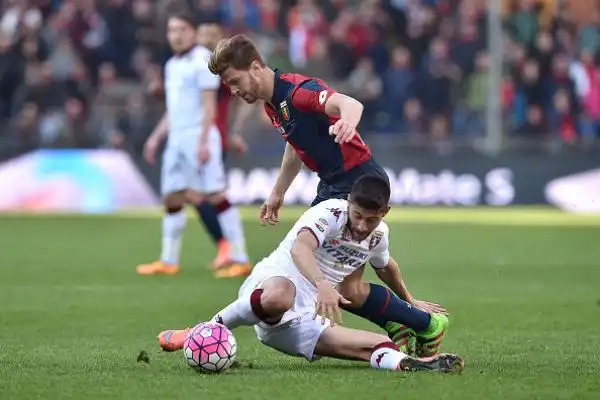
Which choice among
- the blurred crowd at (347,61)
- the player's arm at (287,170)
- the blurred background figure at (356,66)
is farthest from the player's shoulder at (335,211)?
the blurred crowd at (347,61)

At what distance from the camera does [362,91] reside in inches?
867

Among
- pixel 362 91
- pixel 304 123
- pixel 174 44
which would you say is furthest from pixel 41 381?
pixel 362 91

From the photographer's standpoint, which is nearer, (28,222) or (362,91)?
(28,222)

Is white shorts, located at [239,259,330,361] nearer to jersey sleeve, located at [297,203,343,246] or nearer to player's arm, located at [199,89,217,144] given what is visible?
jersey sleeve, located at [297,203,343,246]

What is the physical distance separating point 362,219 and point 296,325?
26.4 inches

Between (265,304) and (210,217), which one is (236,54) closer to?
(265,304)

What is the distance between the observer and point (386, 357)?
6.62 m

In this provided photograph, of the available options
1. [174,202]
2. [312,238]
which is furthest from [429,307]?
[174,202]

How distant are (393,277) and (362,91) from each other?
1501 cm

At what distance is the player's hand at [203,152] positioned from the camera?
12055 mm

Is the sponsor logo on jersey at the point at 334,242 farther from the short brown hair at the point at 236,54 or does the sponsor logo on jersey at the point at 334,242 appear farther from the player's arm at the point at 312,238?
the short brown hair at the point at 236,54

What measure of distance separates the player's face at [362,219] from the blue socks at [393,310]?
1.68ft

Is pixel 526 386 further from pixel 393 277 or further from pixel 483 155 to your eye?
pixel 483 155

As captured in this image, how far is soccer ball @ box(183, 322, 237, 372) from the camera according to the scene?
6457mm
